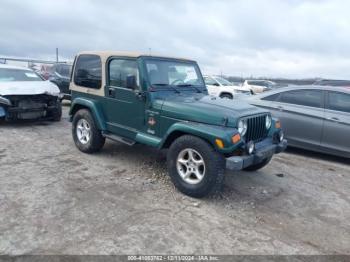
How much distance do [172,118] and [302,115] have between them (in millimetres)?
3432

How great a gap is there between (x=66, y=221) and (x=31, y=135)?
4444 millimetres

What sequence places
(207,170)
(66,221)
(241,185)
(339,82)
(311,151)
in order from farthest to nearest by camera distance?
(339,82), (311,151), (241,185), (207,170), (66,221)

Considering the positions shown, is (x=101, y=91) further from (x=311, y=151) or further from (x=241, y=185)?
(x=311, y=151)

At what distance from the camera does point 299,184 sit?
4879 millimetres

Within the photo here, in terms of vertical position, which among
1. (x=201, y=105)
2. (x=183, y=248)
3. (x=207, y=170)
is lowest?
(x=183, y=248)

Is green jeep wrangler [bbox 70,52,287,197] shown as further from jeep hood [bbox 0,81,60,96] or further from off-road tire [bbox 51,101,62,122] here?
off-road tire [bbox 51,101,62,122]

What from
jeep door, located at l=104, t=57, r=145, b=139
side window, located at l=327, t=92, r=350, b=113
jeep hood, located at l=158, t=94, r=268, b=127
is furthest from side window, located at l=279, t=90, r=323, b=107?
jeep door, located at l=104, t=57, r=145, b=139

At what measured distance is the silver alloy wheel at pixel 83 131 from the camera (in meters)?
5.78

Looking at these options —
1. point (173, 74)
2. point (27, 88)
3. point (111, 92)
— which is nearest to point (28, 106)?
point (27, 88)

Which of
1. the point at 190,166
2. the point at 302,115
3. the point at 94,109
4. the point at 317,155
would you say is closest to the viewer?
the point at 190,166

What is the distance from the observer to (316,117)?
6.25 meters

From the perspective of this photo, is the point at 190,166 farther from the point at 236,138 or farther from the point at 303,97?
the point at 303,97

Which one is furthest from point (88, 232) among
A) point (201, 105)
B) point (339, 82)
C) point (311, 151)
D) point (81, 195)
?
point (339, 82)

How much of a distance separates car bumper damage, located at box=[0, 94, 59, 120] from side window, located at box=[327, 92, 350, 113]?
6.77m
